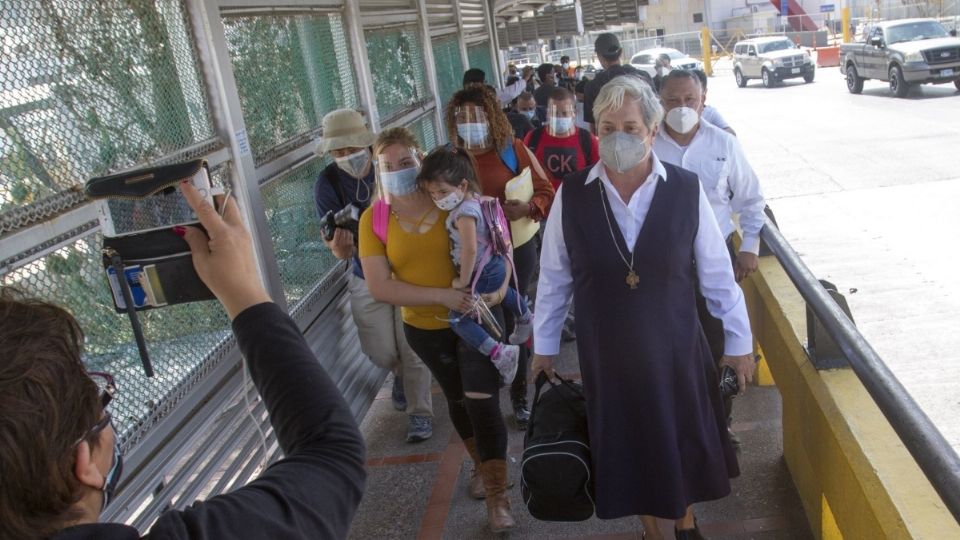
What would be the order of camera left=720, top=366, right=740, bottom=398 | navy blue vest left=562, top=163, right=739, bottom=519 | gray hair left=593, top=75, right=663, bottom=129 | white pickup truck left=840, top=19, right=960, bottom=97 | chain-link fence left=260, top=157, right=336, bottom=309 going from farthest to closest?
white pickup truck left=840, top=19, right=960, bottom=97 → chain-link fence left=260, top=157, right=336, bottom=309 → camera left=720, top=366, right=740, bottom=398 → gray hair left=593, top=75, right=663, bottom=129 → navy blue vest left=562, top=163, right=739, bottom=519

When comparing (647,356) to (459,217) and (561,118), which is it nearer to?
(459,217)

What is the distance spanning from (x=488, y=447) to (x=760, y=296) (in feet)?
5.85

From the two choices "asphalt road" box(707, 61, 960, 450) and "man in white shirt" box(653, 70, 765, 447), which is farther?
"asphalt road" box(707, 61, 960, 450)

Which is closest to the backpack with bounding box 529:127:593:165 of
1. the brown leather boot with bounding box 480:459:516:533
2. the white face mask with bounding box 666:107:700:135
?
the white face mask with bounding box 666:107:700:135

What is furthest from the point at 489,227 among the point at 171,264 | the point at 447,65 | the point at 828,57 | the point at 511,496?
the point at 828,57

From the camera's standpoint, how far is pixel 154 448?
270cm

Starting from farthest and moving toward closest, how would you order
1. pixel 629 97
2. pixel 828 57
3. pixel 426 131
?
pixel 828 57
pixel 426 131
pixel 629 97

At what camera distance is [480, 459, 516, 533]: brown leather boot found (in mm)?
3555

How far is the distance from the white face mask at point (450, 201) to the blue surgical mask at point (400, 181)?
129 millimetres

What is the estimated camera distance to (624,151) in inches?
111

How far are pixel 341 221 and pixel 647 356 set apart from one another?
1.84 m

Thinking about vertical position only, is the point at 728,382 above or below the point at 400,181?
below

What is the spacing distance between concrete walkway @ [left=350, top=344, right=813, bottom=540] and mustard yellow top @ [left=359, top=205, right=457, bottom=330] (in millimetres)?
972

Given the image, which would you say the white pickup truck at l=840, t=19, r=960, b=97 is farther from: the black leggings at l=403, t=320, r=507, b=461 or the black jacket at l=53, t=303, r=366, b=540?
the black jacket at l=53, t=303, r=366, b=540
